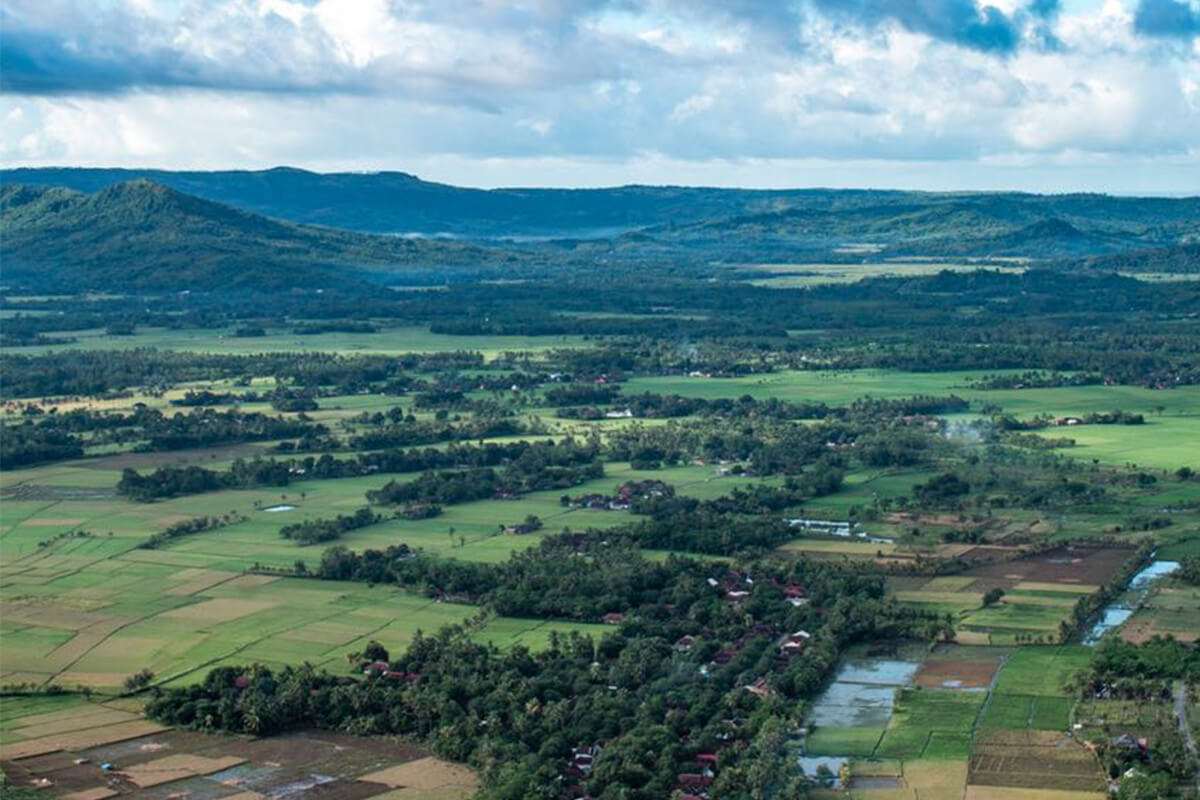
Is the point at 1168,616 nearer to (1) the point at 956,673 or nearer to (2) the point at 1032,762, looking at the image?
(1) the point at 956,673

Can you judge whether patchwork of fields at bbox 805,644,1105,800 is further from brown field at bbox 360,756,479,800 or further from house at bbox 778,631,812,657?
brown field at bbox 360,756,479,800

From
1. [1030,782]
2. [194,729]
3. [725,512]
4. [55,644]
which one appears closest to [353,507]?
[725,512]

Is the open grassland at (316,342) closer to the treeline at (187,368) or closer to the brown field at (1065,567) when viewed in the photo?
the treeline at (187,368)

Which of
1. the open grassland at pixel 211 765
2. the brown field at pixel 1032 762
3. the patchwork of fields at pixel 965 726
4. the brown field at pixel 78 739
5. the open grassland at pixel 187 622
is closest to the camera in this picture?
the brown field at pixel 1032 762

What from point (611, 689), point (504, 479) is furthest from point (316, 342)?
point (611, 689)

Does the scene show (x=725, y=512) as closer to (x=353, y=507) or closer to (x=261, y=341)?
(x=353, y=507)

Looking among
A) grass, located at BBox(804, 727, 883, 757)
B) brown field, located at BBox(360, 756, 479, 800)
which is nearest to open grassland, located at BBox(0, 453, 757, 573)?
brown field, located at BBox(360, 756, 479, 800)

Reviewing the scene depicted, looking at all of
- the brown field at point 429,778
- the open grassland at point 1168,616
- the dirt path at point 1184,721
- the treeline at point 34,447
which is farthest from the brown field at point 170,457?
the dirt path at point 1184,721
